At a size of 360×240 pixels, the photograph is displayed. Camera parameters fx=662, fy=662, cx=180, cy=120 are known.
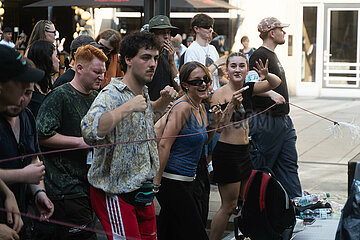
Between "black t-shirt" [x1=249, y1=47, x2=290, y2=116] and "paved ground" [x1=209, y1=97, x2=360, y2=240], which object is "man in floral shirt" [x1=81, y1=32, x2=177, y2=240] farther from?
"black t-shirt" [x1=249, y1=47, x2=290, y2=116]

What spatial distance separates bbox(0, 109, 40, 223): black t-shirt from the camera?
3316mm

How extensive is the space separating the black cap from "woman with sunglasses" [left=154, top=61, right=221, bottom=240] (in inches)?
68.5

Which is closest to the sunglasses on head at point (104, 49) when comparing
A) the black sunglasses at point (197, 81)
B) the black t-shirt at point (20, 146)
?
the black sunglasses at point (197, 81)

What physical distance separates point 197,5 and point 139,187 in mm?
8978

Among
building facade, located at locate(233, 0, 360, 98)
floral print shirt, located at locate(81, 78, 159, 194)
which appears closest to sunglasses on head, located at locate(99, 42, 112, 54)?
floral print shirt, located at locate(81, 78, 159, 194)

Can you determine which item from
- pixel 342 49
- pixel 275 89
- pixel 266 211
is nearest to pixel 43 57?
pixel 266 211

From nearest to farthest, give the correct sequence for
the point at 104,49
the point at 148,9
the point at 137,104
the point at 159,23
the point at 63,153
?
1. the point at 137,104
2. the point at 63,153
3. the point at 159,23
4. the point at 104,49
5. the point at 148,9

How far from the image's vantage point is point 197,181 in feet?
16.7

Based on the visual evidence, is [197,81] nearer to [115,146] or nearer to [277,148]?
[115,146]

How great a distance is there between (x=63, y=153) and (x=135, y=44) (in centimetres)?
96

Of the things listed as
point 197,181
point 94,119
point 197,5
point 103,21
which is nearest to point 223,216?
point 197,181

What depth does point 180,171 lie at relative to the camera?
15.9 ft

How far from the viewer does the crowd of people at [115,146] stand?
335cm

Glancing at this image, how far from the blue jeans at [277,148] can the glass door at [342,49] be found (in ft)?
48.4
